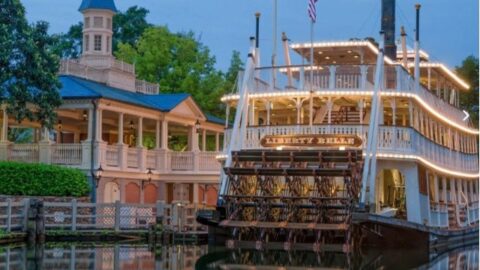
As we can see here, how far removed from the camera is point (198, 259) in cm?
2241

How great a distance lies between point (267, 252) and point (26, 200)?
747 cm

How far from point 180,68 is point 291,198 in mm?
23995

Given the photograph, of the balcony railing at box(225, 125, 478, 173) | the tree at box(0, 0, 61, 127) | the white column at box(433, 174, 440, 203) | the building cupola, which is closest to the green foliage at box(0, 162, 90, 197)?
the tree at box(0, 0, 61, 127)

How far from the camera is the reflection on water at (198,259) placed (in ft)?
67.3

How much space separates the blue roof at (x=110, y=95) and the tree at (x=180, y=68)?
8.24 meters

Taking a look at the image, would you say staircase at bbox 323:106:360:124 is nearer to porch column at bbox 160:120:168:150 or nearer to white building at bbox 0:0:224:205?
white building at bbox 0:0:224:205

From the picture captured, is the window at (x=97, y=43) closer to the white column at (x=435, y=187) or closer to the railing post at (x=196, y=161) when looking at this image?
the railing post at (x=196, y=161)

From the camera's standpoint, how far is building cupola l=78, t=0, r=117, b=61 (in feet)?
133

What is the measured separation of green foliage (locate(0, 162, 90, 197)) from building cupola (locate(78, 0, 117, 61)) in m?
9.64

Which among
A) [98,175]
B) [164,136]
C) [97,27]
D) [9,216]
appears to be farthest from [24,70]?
[97,27]

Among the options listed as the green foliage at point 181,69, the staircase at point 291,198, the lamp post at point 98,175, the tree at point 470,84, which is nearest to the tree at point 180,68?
the green foliage at point 181,69

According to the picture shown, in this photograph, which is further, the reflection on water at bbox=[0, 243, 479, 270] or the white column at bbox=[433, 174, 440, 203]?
the white column at bbox=[433, 174, 440, 203]

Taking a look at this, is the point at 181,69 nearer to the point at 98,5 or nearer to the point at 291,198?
the point at 98,5

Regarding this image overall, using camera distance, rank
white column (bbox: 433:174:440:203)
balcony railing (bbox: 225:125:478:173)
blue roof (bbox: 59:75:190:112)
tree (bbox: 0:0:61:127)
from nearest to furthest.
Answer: balcony railing (bbox: 225:125:478:173)
white column (bbox: 433:174:440:203)
tree (bbox: 0:0:61:127)
blue roof (bbox: 59:75:190:112)
